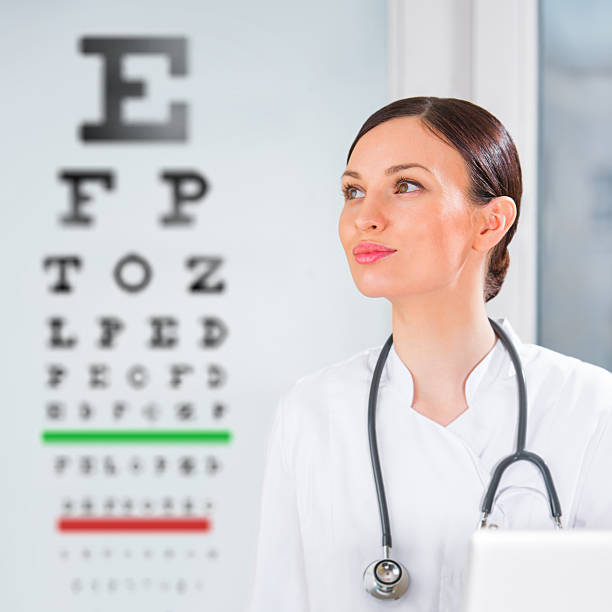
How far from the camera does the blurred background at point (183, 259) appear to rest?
1181 mm

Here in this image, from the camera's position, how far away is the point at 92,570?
120 cm

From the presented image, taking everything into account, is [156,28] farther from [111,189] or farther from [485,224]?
[485,224]

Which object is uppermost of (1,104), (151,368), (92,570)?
(1,104)

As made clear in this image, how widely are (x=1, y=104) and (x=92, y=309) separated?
36 centimetres

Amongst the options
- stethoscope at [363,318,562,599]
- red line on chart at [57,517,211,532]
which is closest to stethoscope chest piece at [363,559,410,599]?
A: stethoscope at [363,318,562,599]

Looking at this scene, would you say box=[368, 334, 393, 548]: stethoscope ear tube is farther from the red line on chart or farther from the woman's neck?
the red line on chart

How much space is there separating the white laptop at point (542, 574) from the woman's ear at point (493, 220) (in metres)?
0.42

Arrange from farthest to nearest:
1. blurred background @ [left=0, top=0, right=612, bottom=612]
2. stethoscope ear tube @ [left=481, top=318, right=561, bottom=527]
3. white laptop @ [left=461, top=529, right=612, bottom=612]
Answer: blurred background @ [left=0, top=0, right=612, bottom=612] → stethoscope ear tube @ [left=481, top=318, right=561, bottom=527] → white laptop @ [left=461, top=529, right=612, bottom=612]

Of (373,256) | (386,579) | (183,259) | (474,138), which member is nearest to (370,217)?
(373,256)

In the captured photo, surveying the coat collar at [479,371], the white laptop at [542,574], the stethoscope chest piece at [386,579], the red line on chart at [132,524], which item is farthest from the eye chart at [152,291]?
the white laptop at [542,574]

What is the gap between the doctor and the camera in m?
0.79

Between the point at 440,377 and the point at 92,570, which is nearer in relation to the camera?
the point at 440,377

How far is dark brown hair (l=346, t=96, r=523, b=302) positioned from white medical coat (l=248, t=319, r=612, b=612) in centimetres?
18

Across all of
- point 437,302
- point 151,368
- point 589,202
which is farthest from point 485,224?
point 151,368
